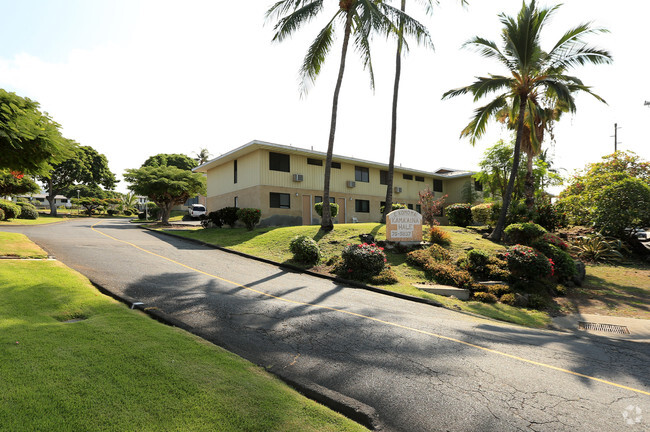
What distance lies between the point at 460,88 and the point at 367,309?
14.5 m

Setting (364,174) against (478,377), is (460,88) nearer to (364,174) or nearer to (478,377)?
(364,174)

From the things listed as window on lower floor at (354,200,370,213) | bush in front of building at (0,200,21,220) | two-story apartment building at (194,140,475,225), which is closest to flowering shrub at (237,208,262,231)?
two-story apartment building at (194,140,475,225)

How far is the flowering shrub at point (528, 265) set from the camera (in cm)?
1134

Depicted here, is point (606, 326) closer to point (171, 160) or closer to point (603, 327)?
point (603, 327)

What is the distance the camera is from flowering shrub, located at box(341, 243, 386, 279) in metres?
11.7

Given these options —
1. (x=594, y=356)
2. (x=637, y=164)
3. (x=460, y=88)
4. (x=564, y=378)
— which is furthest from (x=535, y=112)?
(x=564, y=378)

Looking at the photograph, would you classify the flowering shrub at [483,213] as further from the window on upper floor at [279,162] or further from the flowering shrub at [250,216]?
the flowering shrub at [250,216]

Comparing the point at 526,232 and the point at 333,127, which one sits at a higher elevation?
the point at 333,127

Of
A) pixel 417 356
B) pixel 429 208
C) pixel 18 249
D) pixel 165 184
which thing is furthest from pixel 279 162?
pixel 417 356

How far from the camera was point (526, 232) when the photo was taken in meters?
15.2

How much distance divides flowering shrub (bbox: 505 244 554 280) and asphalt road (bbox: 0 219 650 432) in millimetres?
4828

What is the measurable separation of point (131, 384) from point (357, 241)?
1274 cm

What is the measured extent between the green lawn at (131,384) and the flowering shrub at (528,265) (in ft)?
35.3

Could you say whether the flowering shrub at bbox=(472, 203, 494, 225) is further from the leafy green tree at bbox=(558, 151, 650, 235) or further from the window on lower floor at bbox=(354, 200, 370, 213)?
the window on lower floor at bbox=(354, 200, 370, 213)
